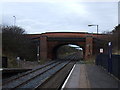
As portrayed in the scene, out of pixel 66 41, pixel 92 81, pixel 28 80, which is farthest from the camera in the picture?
pixel 66 41

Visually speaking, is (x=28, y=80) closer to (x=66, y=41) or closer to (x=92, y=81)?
(x=92, y=81)

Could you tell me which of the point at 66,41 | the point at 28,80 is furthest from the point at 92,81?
the point at 66,41

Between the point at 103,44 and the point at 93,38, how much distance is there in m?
5.89

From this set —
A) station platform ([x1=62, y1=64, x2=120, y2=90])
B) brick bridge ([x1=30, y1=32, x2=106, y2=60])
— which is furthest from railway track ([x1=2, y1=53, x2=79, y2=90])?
brick bridge ([x1=30, y1=32, x2=106, y2=60])

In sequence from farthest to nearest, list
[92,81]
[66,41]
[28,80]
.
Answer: [66,41] < [28,80] < [92,81]

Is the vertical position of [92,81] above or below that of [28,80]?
above

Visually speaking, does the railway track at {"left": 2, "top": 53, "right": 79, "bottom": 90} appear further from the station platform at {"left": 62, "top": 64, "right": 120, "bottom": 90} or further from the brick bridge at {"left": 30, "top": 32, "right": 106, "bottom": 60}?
the brick bridge at {"left": 30, "top": 32, "right": 106, "bottom": 60}

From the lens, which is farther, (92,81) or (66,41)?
(66,41)

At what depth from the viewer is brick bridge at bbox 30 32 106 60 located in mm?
71062

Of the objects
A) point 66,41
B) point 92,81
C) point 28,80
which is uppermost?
point 66,41

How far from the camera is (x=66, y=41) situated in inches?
2936

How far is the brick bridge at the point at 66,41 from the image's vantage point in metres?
71.1

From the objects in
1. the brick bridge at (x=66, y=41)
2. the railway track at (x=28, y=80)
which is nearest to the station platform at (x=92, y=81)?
the railway track at (x=28, y=80)

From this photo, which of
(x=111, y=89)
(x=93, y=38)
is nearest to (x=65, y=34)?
(x=93, y=38)
